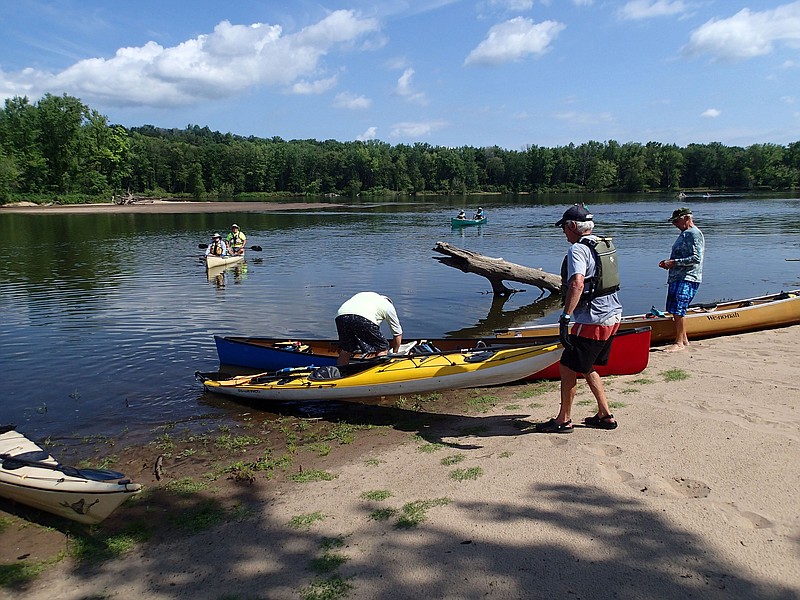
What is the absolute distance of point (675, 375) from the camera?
301 inches

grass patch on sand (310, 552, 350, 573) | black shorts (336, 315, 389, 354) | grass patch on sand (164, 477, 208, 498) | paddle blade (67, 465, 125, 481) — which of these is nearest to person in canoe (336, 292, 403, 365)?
black shorts (336, 315, 389, 354)

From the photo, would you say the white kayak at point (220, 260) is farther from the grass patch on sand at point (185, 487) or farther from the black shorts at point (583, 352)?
the black shorts at point (583, 352)

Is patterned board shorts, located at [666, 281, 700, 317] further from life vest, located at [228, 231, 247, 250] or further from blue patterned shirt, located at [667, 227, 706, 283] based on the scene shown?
life vest, located at [228, 231, 247, 250]

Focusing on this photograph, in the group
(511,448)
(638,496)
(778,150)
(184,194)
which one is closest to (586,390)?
(511,448)

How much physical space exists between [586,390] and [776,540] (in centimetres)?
389

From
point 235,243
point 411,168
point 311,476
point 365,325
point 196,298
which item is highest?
point 411,168

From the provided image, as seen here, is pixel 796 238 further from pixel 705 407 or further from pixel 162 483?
pixel 162 483

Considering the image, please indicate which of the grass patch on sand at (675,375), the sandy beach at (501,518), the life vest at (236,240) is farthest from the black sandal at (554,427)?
the life vest at (236,240)

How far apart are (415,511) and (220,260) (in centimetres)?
2050

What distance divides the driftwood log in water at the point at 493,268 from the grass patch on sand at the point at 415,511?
1023 centimetres

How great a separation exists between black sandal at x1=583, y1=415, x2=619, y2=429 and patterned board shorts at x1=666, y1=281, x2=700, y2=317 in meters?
4.12

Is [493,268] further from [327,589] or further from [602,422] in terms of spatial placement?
[327,589]

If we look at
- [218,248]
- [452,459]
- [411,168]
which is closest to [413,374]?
[452,459]

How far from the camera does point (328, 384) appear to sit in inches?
302
